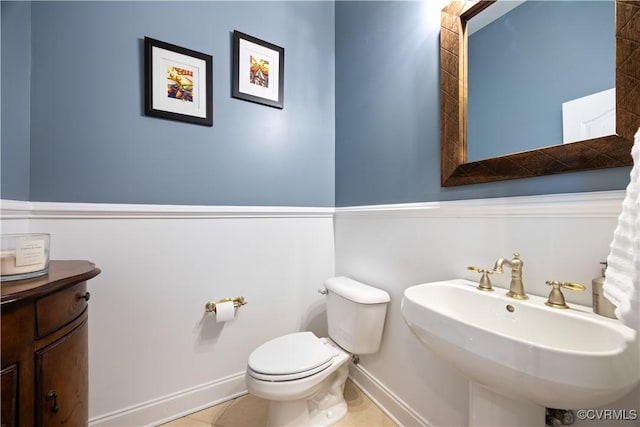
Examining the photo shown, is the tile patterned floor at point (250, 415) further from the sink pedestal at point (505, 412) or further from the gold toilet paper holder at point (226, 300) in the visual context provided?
the sink pedestal at point (505, 412)

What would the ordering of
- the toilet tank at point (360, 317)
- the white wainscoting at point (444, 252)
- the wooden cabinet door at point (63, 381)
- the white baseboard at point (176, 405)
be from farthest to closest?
the toilet tank at point (360, 317) < the white baseboard at point (176, 405) < the white wainscoting at point (444, 252) < the wooden cabinet door at point (63, 381)

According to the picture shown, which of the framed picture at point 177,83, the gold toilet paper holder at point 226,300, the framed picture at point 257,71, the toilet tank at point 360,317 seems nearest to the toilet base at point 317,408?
the toilet tank at point 360,317

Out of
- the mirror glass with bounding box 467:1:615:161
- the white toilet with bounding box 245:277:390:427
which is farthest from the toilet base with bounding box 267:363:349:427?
the mirror glass with bounding box 467:1:615:161

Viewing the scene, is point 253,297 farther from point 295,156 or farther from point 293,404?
point 295,156

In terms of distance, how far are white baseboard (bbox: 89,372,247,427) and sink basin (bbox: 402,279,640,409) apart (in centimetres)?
120

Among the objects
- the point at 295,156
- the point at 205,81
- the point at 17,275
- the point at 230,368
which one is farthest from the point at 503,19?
the point at 230,368

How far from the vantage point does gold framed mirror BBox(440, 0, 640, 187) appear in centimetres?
66

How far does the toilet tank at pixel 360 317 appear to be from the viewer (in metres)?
1.28

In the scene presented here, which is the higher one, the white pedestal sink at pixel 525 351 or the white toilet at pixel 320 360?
the white pedestal sink at pixel 525 351

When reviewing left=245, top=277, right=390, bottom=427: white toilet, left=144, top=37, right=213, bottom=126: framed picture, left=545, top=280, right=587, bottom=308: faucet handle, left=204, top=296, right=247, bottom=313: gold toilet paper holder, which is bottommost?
left=245, top=277, right=390, bottom=427: white toilet

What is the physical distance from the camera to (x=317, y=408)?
50.4 inches

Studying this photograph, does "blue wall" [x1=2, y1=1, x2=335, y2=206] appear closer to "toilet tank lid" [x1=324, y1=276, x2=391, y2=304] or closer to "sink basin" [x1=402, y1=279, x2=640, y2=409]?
"toilet tank lid" [x1=324, y1=276, x2=391, y2=304]

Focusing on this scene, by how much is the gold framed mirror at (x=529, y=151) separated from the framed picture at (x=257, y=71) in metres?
0.92

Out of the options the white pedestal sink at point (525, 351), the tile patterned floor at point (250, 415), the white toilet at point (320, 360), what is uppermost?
the white pedestal sink at point (525, 351)
